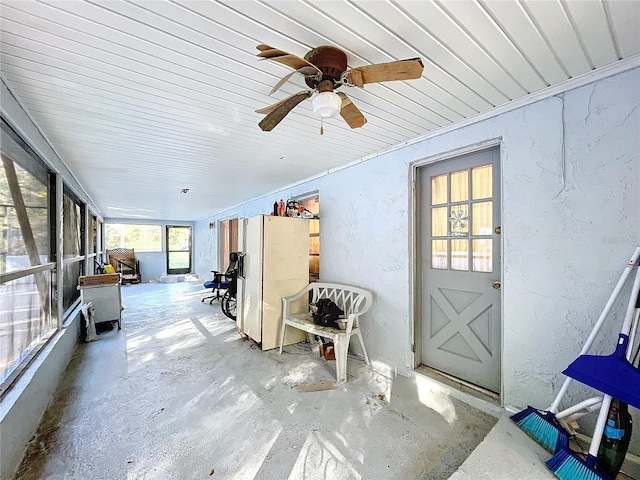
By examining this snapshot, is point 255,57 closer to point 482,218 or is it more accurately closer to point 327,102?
point 327,102

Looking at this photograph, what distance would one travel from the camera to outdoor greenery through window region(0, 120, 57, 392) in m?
1.74

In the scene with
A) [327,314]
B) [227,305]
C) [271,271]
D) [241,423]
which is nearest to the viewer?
[241,423]

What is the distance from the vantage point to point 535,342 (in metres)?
1.91

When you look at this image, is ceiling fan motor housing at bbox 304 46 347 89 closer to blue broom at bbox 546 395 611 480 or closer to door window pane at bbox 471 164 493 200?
door window pane at bbox 471 164 493 200

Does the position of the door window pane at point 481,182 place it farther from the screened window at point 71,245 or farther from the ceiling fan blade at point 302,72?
the screened window at point 71,245

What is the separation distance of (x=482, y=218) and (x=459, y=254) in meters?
0.37

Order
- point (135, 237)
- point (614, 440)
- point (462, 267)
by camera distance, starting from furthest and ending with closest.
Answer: point (135, 237) → point (462, 267) → point (614, 440)

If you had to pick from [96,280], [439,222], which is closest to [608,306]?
[439,222]

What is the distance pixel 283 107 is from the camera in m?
1.61

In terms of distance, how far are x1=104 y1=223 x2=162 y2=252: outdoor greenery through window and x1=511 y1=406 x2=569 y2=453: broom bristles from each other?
36.8 feet

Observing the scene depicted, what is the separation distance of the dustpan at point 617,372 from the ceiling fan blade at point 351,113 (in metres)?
1.76

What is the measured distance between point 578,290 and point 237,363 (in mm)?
3045

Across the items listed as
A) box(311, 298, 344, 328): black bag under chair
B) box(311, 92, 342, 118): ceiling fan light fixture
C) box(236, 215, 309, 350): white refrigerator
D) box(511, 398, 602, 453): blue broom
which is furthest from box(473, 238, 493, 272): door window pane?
box(236, 215, 309, 350): white refrigerator

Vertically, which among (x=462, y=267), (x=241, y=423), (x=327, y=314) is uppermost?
(x=462, y=267)
